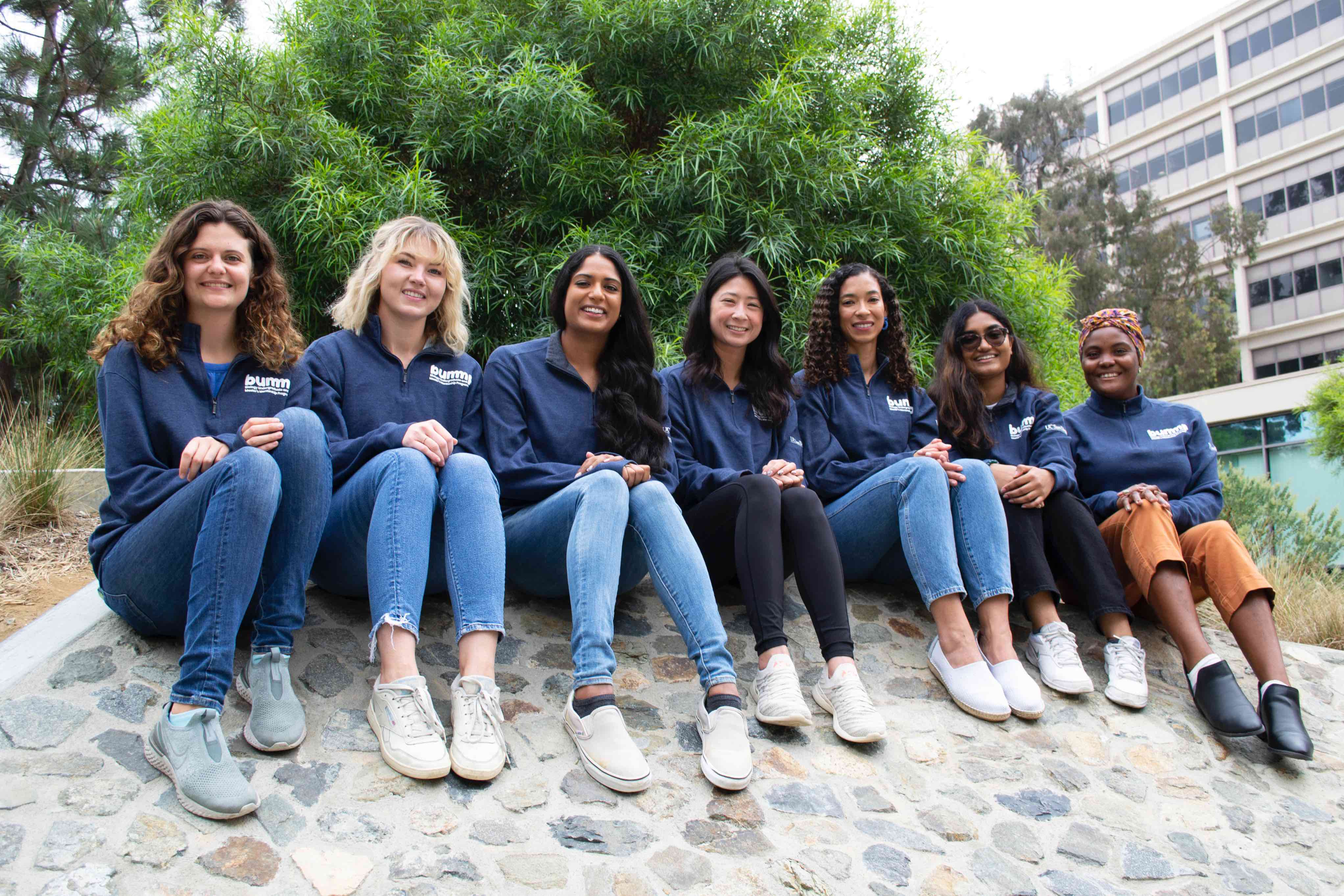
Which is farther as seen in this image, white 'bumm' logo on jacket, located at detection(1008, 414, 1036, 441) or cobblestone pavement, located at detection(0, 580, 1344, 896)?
white 'bumm' logo on jacket, located at detection(1008, 414, 1036, 441)

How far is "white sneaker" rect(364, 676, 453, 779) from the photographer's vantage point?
199 centimetres

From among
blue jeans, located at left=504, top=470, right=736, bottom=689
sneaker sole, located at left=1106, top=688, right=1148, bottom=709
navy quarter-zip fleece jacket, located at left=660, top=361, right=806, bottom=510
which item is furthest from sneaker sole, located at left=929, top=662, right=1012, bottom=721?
navy quarter-zip fleece jacket, located at left=660, top=361, right=806, bottom=510

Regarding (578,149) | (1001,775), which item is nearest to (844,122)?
(578,149)

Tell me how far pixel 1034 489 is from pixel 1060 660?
55 centimetres

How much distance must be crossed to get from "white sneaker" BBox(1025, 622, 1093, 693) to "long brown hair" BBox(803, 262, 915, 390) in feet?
3.27

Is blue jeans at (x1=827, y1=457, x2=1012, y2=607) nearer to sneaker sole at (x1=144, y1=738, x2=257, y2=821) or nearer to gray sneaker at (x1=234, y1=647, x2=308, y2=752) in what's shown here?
gray sneaker at (x1=234, y1=647, x2=308, y2=752)

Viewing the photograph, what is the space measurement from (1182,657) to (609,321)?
7.25 feet

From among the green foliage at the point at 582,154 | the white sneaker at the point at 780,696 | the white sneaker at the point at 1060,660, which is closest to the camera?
the white sneaker at the point at 780,696

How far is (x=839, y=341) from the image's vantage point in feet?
11.3

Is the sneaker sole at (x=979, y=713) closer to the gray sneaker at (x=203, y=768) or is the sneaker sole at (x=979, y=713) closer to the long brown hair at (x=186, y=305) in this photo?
the gray sneaker at (x=203, y=768)

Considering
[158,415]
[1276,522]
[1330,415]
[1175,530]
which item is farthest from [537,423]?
[1330,415]

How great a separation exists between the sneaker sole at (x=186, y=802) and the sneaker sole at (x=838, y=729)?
56.3 inches

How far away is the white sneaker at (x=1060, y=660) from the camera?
2861mm

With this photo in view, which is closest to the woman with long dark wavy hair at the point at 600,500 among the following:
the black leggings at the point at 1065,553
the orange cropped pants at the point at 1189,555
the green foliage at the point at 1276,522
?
the black leggings at the point at 1065,553
